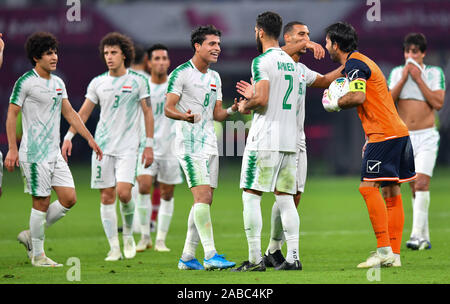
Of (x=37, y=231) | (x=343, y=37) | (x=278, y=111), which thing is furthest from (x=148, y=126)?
(x=343, y=37)

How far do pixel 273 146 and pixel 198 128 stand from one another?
0.96m

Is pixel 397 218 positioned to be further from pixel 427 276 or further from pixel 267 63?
pixel 267 63

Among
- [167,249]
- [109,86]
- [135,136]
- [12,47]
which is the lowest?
[167,249]

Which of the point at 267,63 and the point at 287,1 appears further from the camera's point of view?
the point at 287,1

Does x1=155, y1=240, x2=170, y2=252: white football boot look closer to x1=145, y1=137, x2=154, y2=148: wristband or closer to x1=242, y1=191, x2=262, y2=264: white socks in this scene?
x1=145, y1=137, x2=154, y2=148: wristband

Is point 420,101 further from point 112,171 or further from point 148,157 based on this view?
point 112,171

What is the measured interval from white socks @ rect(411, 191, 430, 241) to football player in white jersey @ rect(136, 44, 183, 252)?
305cm

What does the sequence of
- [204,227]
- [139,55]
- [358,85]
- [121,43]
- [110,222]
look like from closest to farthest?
[358,85] → [204,227] → [110,222] → [121,43] → [139,55]

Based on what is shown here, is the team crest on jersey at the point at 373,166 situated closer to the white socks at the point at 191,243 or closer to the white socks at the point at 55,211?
the white socks at the point at 191,243

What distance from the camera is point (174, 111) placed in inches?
303

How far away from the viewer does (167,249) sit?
980 cm
